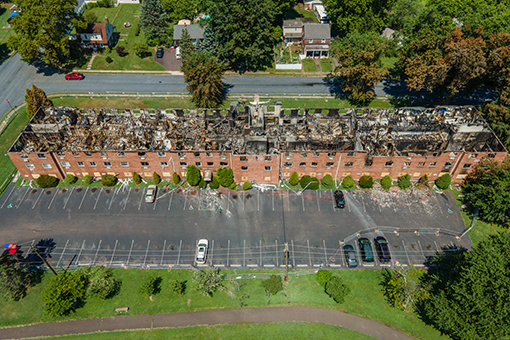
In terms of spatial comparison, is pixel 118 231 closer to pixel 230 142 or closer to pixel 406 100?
pixel 230 142

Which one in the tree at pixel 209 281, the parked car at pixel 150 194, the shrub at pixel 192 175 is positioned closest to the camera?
the tree at pixel 209 281

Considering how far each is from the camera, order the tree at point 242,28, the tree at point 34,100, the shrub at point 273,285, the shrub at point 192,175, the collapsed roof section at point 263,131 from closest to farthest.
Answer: the shrub at point 273,285 < the shrub at point 192,175 < the collapsed roof section at point 263,131 < the tree at point 34,100 < the tree at point 242,28

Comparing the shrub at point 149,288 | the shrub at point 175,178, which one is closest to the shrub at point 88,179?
the shrub at point 175,178

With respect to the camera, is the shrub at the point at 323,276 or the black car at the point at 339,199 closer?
the shrub at the point at 323,276

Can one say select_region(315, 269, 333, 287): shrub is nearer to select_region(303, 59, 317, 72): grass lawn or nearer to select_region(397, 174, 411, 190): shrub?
select_region(397, 174, 411, 190): shrub

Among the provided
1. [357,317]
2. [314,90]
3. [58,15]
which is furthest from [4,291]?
[314,90]

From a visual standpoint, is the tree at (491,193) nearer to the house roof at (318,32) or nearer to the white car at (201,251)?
the white car at (201,251)

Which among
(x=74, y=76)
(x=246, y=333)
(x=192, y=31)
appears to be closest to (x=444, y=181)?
(x=246, y=333)

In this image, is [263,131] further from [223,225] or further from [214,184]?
[223,225]
